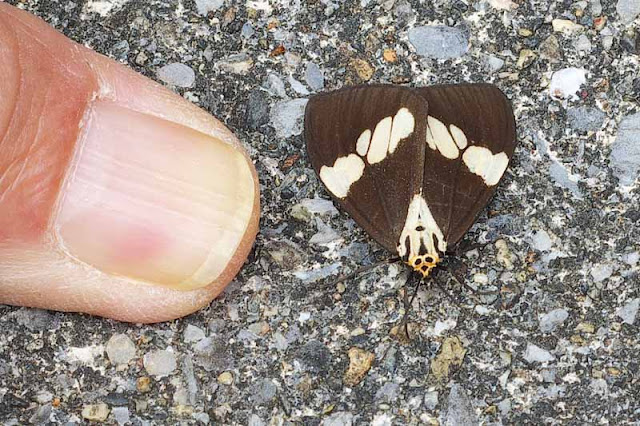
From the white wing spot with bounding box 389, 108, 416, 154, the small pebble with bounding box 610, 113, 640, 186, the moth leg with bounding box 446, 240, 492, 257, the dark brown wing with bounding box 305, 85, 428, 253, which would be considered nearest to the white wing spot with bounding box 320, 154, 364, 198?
the dark brown wing with bounding box 305, 85, 428, 253

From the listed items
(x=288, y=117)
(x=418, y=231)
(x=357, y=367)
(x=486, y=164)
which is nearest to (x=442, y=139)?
(x=486, y=164)

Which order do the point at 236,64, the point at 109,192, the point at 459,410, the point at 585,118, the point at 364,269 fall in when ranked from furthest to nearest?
1. the point at 236,64
2. the point at 585,118
3. the point at 364,269
4. the point at 459,410
5. the point at 109,192

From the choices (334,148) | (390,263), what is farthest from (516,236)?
(334,148)

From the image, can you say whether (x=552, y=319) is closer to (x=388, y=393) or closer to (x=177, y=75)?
(x=388, y=393)

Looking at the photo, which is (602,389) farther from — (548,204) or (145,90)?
(145,90)

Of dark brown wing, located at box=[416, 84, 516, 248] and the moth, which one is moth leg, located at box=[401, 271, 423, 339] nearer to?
the moth

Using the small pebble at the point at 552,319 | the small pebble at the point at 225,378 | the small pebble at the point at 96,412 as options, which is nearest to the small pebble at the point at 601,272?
the small pebble at the point at 552,319
